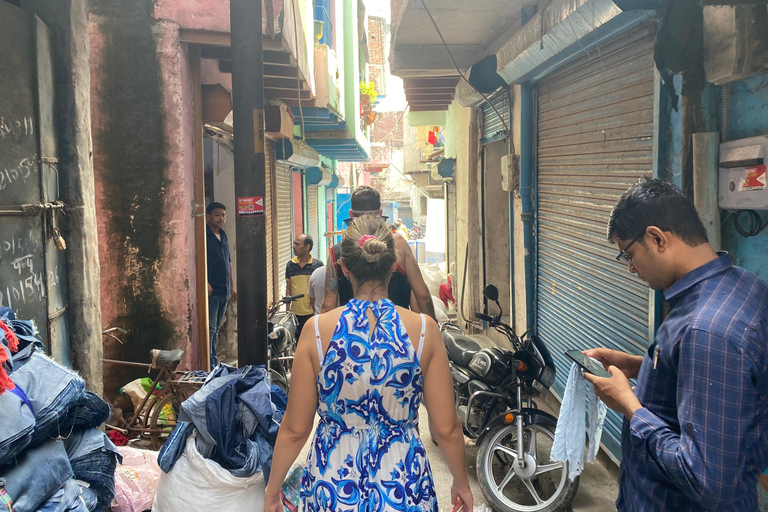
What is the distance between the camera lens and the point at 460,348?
5152 mm

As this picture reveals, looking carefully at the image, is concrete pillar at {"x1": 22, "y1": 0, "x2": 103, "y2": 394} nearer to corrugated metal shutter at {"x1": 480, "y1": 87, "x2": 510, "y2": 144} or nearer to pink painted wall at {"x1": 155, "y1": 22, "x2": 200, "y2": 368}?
pink painted wall at {"x1": 155, "y1": 22, "x2": 200, "y2": 368}

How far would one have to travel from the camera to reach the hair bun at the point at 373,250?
7.48 ft

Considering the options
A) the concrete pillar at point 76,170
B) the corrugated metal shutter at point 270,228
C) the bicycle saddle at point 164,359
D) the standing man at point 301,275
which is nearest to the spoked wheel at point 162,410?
the bicycle saddle at point 164,359

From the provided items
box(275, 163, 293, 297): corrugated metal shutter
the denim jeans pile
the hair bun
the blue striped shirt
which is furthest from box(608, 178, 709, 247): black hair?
box(275, 163, 293, 297): corrugated metal shutter

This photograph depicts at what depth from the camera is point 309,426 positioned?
229 centimetres

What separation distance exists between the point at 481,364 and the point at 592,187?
1.58 metres

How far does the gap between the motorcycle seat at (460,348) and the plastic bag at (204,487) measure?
2.36 meters

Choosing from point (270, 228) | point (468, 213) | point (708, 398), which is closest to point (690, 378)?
point (708, 398)

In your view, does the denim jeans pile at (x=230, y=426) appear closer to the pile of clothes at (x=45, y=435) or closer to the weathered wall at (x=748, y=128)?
the pile of clothes at (x=45, y=435)

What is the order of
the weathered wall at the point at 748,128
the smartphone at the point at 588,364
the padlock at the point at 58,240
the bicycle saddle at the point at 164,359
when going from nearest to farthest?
the smartphone at the point at 588,364
the weathered wall at the point at 748,128
the padlock at the point at 58,240
the bicycle saddle at the point at 164,359

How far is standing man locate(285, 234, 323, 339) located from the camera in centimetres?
742

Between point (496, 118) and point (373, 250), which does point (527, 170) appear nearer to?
point (496, 118)

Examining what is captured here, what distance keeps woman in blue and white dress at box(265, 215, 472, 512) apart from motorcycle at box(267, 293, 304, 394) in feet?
12.4

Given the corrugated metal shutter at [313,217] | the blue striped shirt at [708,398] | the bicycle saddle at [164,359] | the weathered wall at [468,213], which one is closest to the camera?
the blue striped shirt at [708,398]
